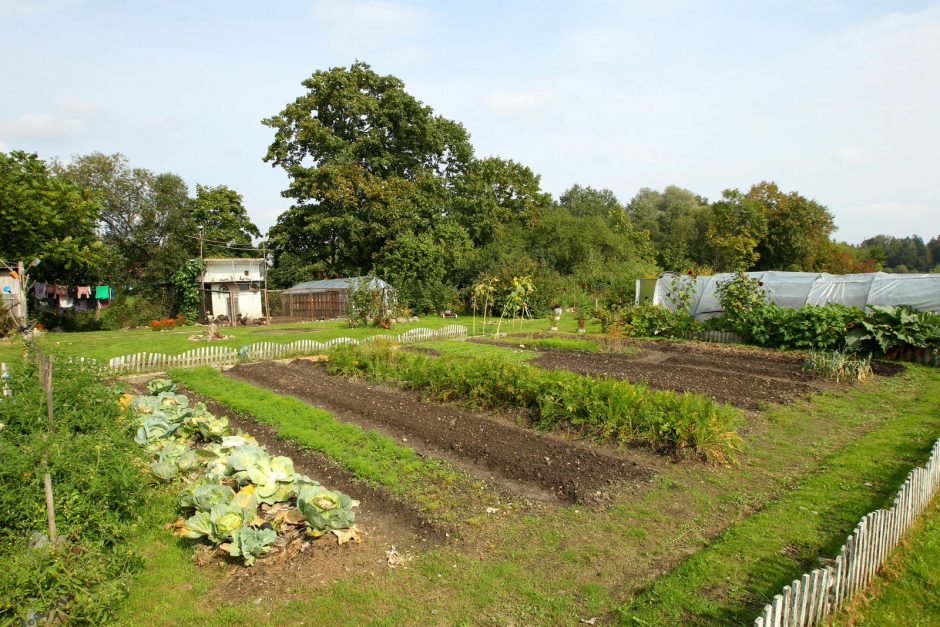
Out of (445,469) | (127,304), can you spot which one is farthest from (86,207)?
(445,469)

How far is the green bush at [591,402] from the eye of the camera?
21.1 feet

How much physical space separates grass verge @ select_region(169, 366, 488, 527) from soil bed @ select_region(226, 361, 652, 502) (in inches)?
14.5

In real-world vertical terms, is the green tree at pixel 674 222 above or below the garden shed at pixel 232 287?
above

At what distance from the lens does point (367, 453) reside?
21.8 feet

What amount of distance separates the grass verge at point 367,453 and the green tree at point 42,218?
18.9m

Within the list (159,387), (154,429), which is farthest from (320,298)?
(154,429)

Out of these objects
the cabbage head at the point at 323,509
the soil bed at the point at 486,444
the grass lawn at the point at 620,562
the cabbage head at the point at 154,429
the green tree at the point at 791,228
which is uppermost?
the green tree at the point at 791,228

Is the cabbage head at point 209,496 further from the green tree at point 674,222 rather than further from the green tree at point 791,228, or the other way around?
the green tree at point 791,228

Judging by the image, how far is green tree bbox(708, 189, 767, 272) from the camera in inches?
1454

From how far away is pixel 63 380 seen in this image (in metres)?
5.86

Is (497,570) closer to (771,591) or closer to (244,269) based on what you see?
(771,591)

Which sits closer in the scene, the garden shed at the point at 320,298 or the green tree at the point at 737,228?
the garden shed at the point at 320,298

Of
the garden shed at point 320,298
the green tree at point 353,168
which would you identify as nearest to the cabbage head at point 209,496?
the garden shed at point 320,298

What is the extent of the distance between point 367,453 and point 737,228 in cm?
3842
